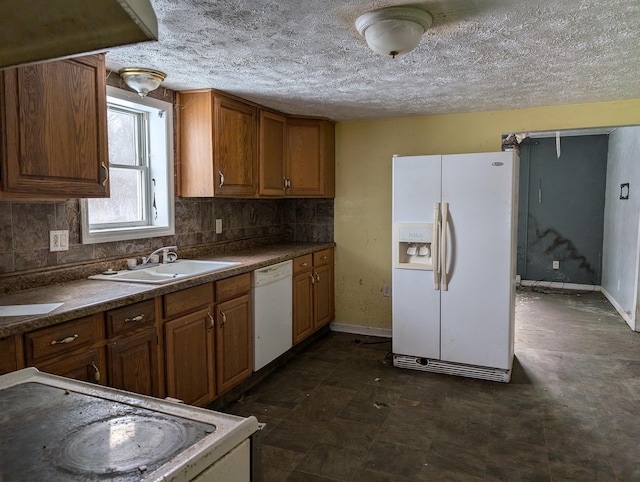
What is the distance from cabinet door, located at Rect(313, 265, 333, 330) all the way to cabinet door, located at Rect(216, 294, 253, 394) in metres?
1.15

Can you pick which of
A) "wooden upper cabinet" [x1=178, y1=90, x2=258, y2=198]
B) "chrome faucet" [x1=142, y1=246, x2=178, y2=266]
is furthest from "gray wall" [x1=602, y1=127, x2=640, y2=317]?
"chrome faucet" [x1=142, y1=246, x2=178, y2=266]

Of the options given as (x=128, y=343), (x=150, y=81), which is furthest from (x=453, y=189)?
(x=128, y=343)

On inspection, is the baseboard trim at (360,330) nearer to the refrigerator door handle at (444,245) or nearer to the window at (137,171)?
the refrigerator door handle at (444,245)

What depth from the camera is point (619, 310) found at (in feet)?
17.4

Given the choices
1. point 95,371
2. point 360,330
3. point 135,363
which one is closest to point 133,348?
point 135,363

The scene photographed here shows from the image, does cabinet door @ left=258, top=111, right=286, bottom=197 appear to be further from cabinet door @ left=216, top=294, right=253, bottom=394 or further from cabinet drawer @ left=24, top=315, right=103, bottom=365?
cabinet drawer @ left=24, top=315, right=103, bottom=365

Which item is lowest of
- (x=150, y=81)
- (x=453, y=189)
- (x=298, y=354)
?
(x=298, y=354)

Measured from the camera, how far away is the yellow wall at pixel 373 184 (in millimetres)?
4066

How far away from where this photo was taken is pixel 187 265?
10.3ft

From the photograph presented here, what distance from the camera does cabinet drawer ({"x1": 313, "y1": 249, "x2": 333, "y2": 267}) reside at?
420 centimetres

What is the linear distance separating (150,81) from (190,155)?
644 millimetres

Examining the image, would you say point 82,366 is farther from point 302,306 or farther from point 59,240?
point 302,306

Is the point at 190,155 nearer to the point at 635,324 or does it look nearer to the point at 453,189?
the point at 453,189

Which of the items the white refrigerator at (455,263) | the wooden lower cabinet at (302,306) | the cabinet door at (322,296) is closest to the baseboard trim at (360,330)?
the cabinet door at (322,296)
